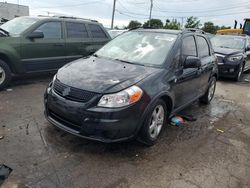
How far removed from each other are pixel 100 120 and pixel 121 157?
2.22 feet

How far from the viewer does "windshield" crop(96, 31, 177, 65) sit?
4234mm

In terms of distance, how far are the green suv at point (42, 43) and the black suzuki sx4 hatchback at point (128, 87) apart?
224 cm

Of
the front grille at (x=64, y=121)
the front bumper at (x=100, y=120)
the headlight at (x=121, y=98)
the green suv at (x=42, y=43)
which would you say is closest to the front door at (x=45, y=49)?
the green suv at (x=42, y=43)

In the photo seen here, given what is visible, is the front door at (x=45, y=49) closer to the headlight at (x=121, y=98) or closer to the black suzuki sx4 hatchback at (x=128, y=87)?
the black suzuki sx4 hatchback at (x=128, y=87)

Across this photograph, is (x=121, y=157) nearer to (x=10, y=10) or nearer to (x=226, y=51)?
(x=226, y=51)

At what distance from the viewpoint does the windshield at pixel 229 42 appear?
10383 mm

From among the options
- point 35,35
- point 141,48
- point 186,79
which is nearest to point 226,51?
point 186,79

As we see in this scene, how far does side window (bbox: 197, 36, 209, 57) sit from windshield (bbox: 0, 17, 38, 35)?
13.3 feet

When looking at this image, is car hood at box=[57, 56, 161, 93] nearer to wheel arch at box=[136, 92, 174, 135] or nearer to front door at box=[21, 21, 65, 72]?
wheel arch at box=[136, 92, 174, 135]

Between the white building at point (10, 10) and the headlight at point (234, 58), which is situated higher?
the white building at point (10, 10)

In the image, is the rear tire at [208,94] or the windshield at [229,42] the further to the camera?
the windshield at [229,42]

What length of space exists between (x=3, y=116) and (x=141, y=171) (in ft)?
9.06

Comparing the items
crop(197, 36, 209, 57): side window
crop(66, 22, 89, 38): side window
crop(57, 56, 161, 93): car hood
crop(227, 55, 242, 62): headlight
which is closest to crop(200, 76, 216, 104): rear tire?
crop(197, 36, 209, 57): side window

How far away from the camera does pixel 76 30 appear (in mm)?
7281
